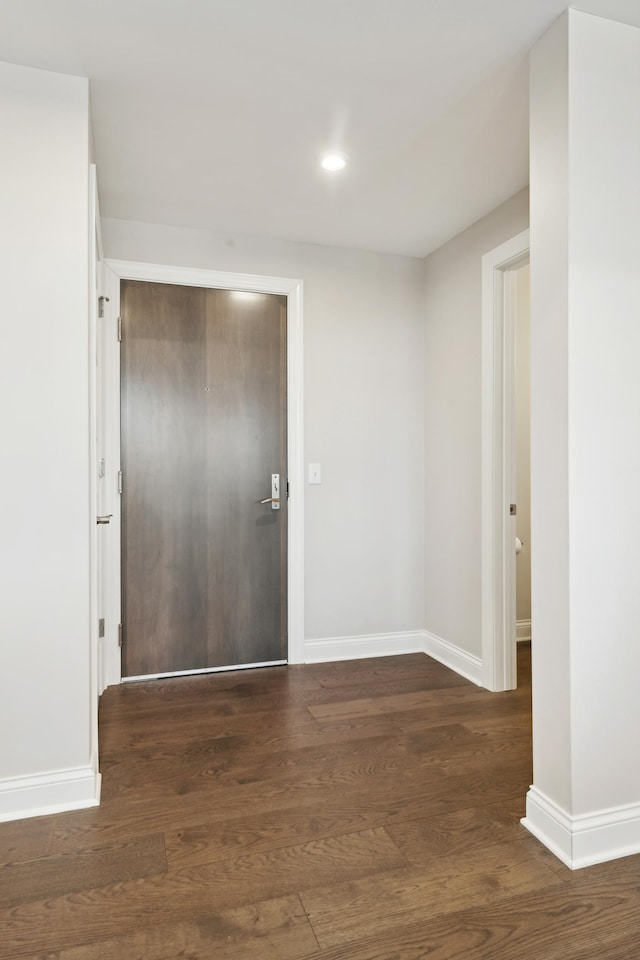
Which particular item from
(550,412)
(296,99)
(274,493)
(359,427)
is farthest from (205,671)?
(296,99)

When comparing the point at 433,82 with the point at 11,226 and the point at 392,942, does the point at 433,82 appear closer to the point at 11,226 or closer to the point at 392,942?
the point at 11,226

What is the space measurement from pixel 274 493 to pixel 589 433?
2034 mm

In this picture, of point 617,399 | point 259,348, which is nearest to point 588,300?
point 617,399

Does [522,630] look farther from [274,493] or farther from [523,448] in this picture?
[274,493]

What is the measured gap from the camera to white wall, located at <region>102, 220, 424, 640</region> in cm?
352

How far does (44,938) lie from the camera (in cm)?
145

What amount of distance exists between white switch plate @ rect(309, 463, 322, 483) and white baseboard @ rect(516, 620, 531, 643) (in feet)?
5.71

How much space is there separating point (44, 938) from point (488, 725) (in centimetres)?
187

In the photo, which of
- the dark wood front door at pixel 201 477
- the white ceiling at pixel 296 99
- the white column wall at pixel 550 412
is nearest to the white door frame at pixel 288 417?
the dark wood front door at pixel 201 477

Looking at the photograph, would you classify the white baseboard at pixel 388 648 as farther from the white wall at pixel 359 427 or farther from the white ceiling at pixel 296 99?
the white ceiling at pixel 296 99

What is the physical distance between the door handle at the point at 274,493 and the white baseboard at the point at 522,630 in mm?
1879

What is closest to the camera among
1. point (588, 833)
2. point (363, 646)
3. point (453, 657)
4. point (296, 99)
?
point (588, 833)

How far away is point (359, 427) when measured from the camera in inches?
143

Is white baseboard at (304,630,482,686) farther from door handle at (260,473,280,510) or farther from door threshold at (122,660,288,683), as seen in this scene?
door handle at (260,473,280,510)
